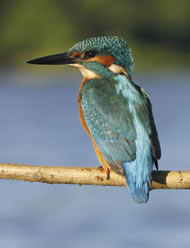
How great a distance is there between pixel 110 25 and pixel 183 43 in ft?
6.26

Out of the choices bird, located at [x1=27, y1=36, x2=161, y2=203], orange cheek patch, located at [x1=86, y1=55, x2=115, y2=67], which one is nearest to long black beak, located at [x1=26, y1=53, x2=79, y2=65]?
bird, located at [x1=27, y1=36, x2=161, y2=203]

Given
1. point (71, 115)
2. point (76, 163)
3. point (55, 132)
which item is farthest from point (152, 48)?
point (76, 163)

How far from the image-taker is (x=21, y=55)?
17328 mm

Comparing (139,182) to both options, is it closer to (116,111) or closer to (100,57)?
(116,111)

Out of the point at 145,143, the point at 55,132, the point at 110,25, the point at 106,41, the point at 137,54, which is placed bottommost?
the point at 145,143

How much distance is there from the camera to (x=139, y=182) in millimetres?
3535

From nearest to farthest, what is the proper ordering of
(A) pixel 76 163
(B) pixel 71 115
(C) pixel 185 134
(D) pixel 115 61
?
(D) pixel 115 61, (A) pixel 76 163, (C) pixel 185 134, (B) pixel 71 115

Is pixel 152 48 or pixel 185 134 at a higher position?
pixel 152 48

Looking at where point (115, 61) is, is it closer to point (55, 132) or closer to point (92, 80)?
point (92, 80)

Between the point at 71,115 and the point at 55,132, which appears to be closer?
the point at 55,132

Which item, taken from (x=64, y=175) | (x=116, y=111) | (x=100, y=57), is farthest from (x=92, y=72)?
(x=64, y=175)

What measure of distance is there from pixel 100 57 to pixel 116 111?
0.32m

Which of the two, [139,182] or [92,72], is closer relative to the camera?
[139,182]

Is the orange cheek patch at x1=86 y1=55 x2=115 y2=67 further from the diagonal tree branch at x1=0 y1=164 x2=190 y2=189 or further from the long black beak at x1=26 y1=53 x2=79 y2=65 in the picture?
the diagonal tree branch at x1=0 y1=164 x2=190 y2=189
